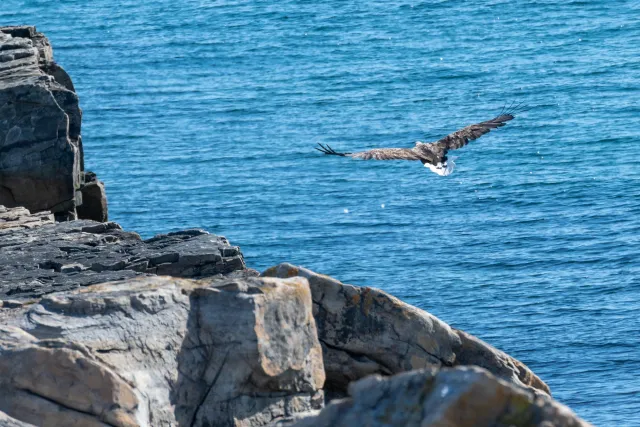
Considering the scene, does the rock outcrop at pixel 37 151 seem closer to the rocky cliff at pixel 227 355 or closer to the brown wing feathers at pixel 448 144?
the brown wing feathers at pixel 448 144

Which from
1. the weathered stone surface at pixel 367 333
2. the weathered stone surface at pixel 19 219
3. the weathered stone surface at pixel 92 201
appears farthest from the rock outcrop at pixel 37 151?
the weathered stone surface at pixel 367 333

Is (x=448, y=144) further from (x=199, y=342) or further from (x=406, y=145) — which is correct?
(x=406, y=145)

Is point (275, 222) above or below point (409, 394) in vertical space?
below

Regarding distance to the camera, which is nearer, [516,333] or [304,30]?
[516,333]

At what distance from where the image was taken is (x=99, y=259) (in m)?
17.0

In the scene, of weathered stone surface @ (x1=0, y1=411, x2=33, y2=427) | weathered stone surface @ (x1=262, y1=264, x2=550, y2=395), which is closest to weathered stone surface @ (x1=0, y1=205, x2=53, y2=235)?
weathered stone surface @ (x1=262, y1=264, x2=550, y2=395)

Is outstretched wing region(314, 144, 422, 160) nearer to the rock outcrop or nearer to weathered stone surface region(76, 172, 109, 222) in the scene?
the rock outcrop

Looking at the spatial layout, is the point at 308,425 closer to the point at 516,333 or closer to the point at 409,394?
the point at 409,394

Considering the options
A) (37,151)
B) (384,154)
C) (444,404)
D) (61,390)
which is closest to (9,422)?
(61,390)

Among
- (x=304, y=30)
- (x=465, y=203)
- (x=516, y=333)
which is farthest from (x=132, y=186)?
(x=304, y=30)

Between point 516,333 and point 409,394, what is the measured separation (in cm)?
3033

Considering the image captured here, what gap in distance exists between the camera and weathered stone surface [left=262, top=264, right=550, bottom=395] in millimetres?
13141

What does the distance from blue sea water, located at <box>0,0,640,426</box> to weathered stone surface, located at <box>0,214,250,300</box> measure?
14.9 metres

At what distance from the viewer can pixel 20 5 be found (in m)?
85.2
